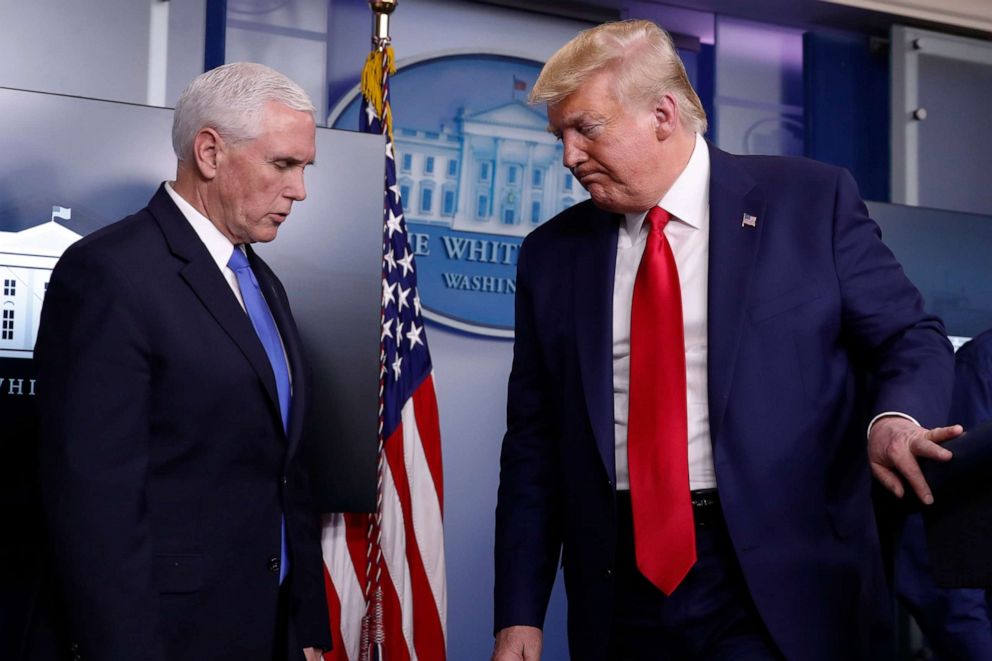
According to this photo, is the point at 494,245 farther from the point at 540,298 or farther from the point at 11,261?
the point at 540,298

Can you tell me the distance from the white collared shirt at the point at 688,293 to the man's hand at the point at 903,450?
370mm

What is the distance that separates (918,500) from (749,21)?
4.05 metres

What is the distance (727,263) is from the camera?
184 cm

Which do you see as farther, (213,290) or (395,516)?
(395,516)

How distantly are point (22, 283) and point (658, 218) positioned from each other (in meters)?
1.54

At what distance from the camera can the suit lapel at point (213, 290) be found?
80.7 inches

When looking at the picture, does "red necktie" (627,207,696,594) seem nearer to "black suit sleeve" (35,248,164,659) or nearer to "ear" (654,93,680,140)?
"ear" (654,93,680,140)

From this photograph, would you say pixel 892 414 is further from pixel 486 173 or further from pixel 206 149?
pixel 486 173

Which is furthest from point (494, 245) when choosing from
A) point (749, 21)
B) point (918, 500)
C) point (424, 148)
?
point (918, 500)

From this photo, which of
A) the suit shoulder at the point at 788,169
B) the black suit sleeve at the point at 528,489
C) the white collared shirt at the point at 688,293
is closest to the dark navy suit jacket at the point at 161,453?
the black suit sleeve at the point at 528,489

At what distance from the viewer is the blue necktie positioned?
219 centimetres

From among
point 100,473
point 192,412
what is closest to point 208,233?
point 192,412

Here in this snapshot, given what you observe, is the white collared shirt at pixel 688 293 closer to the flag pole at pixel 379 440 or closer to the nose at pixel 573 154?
the nose at pixel 573 154

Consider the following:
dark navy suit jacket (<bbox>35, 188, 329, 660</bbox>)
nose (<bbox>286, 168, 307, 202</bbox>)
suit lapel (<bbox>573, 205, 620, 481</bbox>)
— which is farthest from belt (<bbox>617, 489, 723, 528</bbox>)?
nose (<bbox>286, 168, 307, 202</bbox>)
